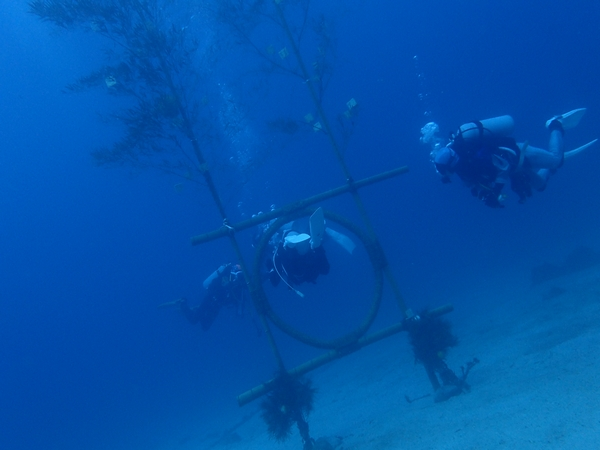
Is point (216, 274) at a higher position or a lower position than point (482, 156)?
higher

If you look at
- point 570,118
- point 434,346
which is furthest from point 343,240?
point 570,118

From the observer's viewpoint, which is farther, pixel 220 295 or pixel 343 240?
pixel 220 295

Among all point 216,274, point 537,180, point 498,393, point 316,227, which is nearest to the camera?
point 498,393

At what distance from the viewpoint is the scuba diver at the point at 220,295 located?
10.7 m

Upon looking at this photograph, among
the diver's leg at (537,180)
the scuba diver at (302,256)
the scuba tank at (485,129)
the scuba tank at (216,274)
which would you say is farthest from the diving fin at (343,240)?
the scuba tank at (216,274)

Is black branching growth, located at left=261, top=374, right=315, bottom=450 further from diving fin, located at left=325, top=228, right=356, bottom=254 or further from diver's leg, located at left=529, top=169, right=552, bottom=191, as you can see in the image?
diver's leg, located at left=529, top=169, right=552, bottom=191

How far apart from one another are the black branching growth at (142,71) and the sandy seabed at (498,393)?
5.72 m

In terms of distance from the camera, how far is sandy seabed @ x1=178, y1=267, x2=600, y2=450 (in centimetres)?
458

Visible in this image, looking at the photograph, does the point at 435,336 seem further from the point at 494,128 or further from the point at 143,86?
the point at 143,86

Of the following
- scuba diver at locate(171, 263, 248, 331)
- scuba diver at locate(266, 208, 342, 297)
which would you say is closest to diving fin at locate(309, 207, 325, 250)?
scuba diver at locate(266, 208, 342, 297)

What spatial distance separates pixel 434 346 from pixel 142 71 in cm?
727

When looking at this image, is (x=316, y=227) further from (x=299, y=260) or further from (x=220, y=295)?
(x=220, y=295)

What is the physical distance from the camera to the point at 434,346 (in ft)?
23.4

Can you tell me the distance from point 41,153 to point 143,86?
273 ft
